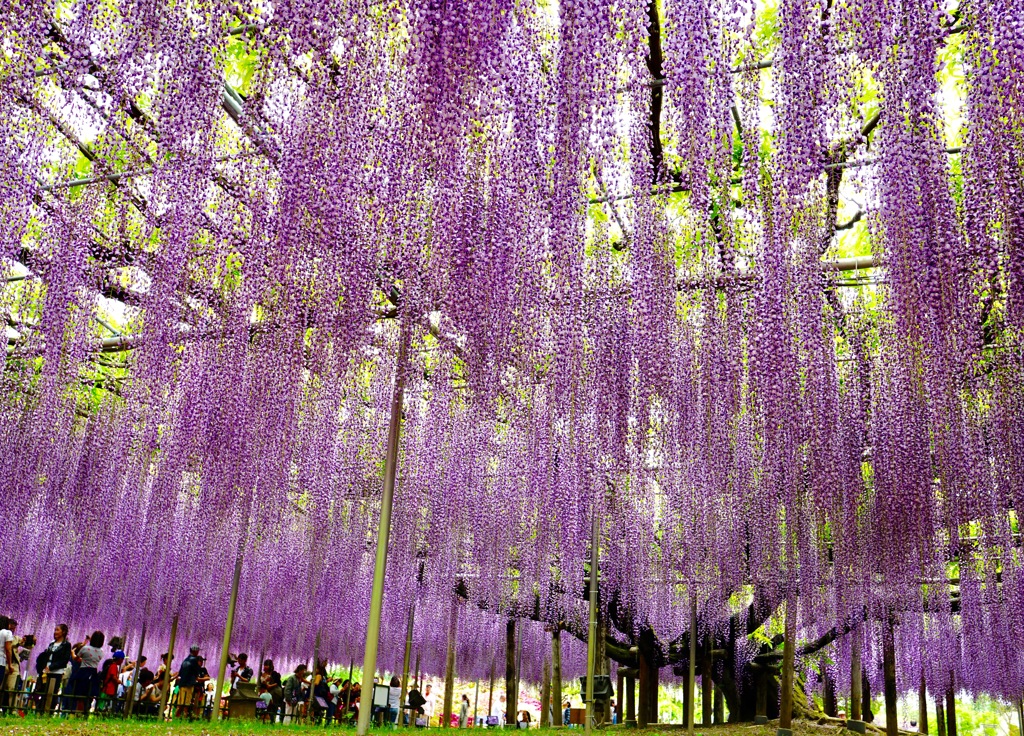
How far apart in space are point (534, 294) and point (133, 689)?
7.16 metres

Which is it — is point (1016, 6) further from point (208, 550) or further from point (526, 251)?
point (208, 550)

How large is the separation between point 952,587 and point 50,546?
16151 millimetres

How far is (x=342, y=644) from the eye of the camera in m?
18.3

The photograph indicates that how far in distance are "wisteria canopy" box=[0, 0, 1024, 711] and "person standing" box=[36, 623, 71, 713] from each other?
2091 millimetres

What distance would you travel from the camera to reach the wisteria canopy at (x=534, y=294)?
14.4 ft

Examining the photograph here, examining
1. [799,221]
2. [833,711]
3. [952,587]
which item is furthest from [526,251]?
[833,711]

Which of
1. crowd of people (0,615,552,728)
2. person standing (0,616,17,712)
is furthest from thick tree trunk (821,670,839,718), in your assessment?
person standing (0,616,17,712)

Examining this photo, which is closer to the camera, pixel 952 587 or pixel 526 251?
pixel 526 251

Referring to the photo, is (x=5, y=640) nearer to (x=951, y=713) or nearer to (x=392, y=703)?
(x=392, y=703)

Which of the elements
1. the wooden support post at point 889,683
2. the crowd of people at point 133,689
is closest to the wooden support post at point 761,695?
the wooden support post at point 889,683

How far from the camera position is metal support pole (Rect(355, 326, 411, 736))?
4.98 metres

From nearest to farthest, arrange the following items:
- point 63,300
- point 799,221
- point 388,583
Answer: point 799,221, point 63,300, point 388,583

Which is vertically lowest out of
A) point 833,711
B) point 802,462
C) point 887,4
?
point 833,711

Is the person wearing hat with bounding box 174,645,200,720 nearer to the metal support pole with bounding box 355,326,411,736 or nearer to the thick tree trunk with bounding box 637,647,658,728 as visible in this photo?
the thick tree trunk with bounding box 637,647,658,728
